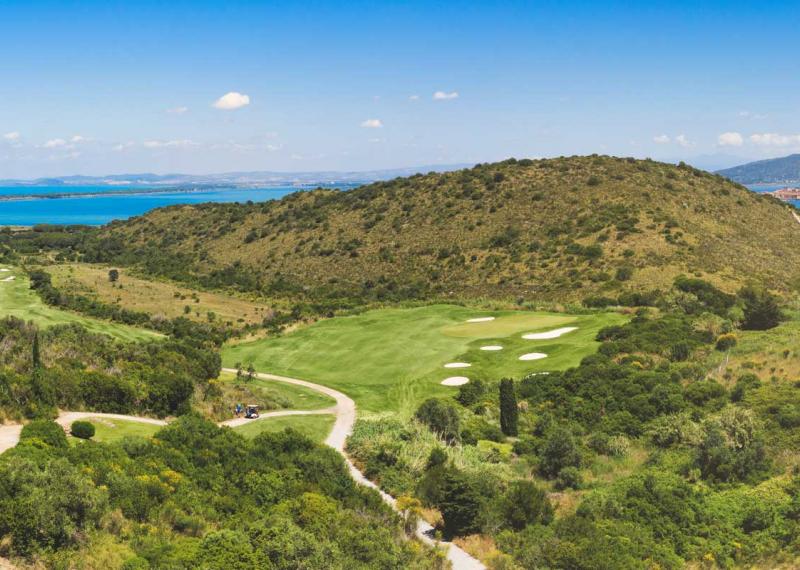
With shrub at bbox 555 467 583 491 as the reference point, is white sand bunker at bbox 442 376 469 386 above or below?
below

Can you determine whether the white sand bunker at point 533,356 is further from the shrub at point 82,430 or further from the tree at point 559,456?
the shrub at point 82,430

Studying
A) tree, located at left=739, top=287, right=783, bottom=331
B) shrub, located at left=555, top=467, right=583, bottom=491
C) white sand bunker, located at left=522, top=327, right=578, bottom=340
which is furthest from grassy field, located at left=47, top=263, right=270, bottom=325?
shrub, located at left=555, top=467, right=583, bottom=491

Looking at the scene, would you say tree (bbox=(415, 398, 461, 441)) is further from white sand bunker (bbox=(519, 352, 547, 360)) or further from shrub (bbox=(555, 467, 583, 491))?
white sand bunker (bbox=(519, 352, 547, 360))

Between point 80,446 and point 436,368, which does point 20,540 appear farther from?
point 436,368

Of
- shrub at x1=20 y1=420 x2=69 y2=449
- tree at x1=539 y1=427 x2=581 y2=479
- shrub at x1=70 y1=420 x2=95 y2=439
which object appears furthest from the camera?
tree at x1=539 y1=427 x2=581 y2=479

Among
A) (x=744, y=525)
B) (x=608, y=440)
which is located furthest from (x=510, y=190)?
(x=744, y=525)

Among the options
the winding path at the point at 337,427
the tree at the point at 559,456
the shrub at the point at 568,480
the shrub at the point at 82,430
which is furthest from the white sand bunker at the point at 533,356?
the shrub at the point at 82,430

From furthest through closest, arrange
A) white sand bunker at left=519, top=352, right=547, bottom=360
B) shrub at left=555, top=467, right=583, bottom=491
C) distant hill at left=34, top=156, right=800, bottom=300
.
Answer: distant hill at left=34, top=156, right=800, bottom=300 → white sand bunker at left=519, top=352, right=547, bottom=360 → shrub at left=555, top=467, right=583, bottom=491
